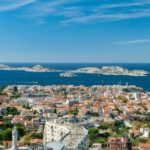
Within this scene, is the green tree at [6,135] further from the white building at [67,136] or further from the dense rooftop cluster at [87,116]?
the white building at [67,136]

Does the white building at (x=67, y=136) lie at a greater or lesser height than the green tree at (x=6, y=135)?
greater

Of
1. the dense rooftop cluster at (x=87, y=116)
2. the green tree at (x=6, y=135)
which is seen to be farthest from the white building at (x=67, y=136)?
the green tree at (x=6, y=135)

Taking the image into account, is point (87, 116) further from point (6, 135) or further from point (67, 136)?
point (67, 136)

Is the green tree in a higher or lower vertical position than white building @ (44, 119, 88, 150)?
lower

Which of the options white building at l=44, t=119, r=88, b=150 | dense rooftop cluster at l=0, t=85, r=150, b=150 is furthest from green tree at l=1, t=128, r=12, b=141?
white building at l=44, t=119, r=88, b=150

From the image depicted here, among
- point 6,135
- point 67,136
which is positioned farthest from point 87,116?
point 67,136

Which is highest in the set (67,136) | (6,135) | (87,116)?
(67,136)

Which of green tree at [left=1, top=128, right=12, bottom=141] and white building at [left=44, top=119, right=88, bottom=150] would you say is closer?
white building at [left=44, top=119, right=88, bottom=150]

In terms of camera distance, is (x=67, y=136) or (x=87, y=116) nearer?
(x=67, y=136)

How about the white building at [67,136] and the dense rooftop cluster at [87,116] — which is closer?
the white building at [67,136]

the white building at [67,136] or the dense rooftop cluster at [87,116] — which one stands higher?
the white building at [67,136]

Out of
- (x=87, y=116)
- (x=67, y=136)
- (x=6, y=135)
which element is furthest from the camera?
(x=87, y=116)

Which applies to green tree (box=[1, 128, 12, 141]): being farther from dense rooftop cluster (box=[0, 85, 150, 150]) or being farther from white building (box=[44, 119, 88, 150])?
white building (box=[44, 119, 88, 150])
